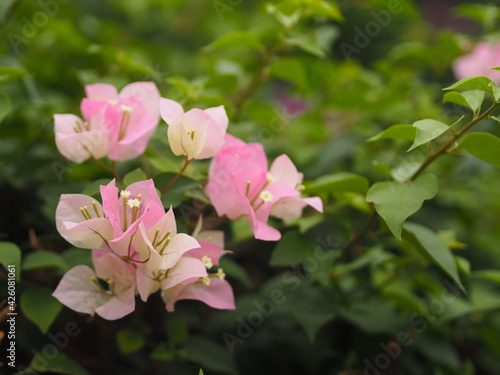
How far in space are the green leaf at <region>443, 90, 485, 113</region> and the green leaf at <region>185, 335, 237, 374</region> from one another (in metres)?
0.53

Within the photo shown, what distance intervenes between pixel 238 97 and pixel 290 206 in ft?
1.50

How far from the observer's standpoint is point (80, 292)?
0.60 metres

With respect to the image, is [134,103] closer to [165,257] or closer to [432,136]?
[165,257]

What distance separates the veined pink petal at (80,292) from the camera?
59 centimetres

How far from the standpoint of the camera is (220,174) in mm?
631

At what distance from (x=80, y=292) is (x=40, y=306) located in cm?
9

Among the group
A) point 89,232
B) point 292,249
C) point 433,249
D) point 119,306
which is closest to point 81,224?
point 89,232

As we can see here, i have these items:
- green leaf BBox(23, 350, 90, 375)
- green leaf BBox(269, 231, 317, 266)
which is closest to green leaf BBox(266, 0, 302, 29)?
green leaf BBox(269, 231, 317, 266)

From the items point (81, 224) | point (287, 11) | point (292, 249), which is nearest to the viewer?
point (81, 224)

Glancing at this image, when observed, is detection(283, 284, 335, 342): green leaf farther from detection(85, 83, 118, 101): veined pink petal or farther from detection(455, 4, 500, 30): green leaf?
detection(455, 4, 500, 30): green leaf

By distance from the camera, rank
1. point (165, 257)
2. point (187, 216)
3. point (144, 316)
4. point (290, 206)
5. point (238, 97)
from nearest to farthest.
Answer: point (165, 257), point (290, 206), point (187, 216), point (144, 316), point (238, 97)

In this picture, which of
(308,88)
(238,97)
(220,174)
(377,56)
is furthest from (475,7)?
(377,56)

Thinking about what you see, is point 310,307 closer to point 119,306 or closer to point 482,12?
point 119,306

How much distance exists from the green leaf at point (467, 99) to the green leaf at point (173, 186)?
34 cm
